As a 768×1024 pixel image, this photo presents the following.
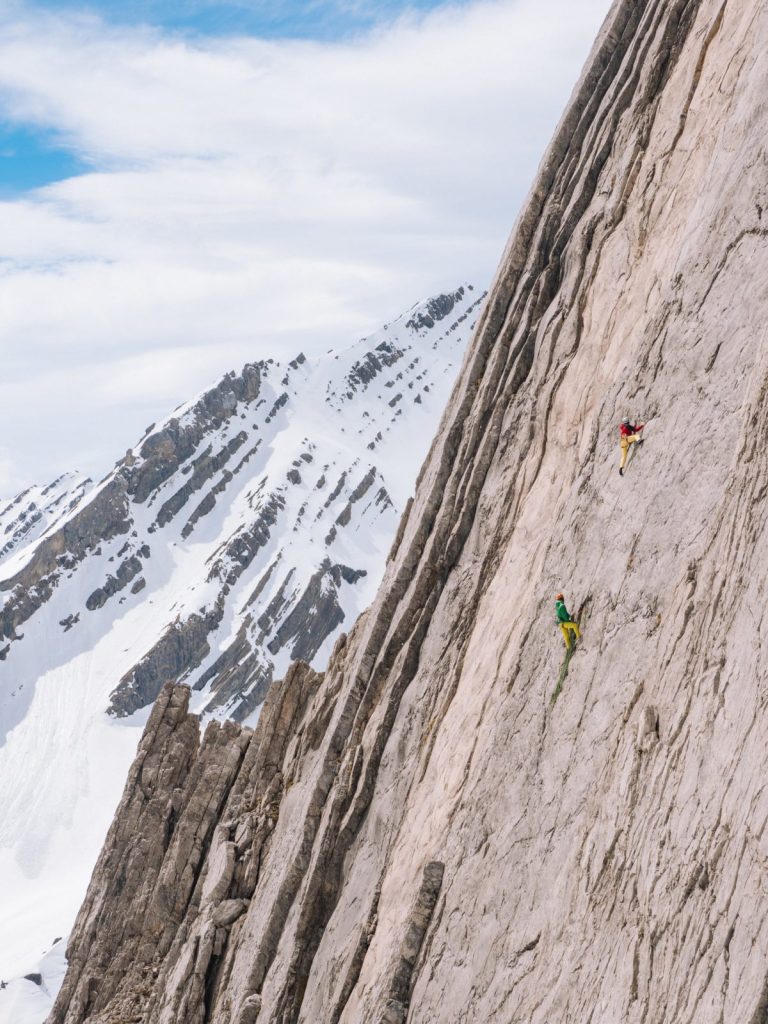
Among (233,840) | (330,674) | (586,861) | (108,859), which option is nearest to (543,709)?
(586,861)

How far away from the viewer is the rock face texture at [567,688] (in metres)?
13.8

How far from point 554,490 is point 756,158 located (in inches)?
323

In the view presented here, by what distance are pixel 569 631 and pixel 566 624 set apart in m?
0.19

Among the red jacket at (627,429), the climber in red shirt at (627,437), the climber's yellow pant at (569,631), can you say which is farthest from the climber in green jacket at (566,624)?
the red jacket at (627,429)

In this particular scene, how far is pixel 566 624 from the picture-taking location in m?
18.2

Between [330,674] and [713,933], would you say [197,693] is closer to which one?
[330,674]

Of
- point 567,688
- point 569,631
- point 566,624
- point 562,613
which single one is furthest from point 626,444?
point 567,688

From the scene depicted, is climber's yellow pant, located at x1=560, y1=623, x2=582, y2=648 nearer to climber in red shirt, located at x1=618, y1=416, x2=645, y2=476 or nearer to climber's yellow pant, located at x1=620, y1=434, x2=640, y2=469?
climber in red shirt, located at x1=618, y1=416, x2=645, y2=476

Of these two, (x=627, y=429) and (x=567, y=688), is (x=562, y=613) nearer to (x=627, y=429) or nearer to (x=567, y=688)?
(x=567, y=688)

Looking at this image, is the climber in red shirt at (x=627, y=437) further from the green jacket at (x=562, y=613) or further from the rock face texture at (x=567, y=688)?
the green jacket at (x=562, y=613)

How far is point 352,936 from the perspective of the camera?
21828 millimetres

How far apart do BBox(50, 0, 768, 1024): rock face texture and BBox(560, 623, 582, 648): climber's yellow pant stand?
258 mm

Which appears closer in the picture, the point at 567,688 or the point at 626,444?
the point at 567,688

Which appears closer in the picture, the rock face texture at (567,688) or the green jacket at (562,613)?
the rock face texture at (567,688)
